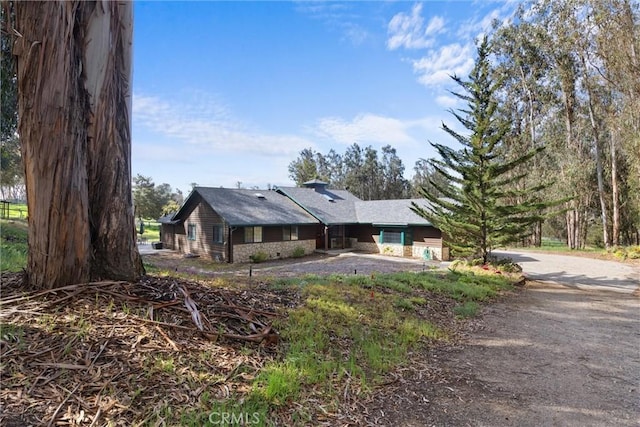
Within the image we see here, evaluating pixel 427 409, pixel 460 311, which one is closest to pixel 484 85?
pixel 460 311

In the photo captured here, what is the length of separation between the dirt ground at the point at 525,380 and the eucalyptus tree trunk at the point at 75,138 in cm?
301

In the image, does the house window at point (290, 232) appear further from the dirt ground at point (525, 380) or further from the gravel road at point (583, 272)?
the dirt ground at point (525, 380)

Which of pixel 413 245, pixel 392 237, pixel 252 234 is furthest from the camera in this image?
pixel 392 237

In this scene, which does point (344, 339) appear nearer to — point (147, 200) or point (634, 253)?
point (634, 253)

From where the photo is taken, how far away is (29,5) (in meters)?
2.89

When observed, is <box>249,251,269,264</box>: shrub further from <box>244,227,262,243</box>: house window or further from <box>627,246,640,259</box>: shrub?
<box>627,246,640,259</box>: shrub

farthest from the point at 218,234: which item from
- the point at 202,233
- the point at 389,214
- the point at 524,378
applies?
the point at 524,378

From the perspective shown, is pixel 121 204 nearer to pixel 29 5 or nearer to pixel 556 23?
pixel 29 5

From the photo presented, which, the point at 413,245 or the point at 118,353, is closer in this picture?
the point at 118,353

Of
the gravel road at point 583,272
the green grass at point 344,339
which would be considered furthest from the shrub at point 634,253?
the green grass at point 344,339

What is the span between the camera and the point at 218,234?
754 inches

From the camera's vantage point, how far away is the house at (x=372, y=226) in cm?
2025

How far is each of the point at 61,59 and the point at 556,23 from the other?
25.8 metres

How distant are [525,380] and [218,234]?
692 inches
